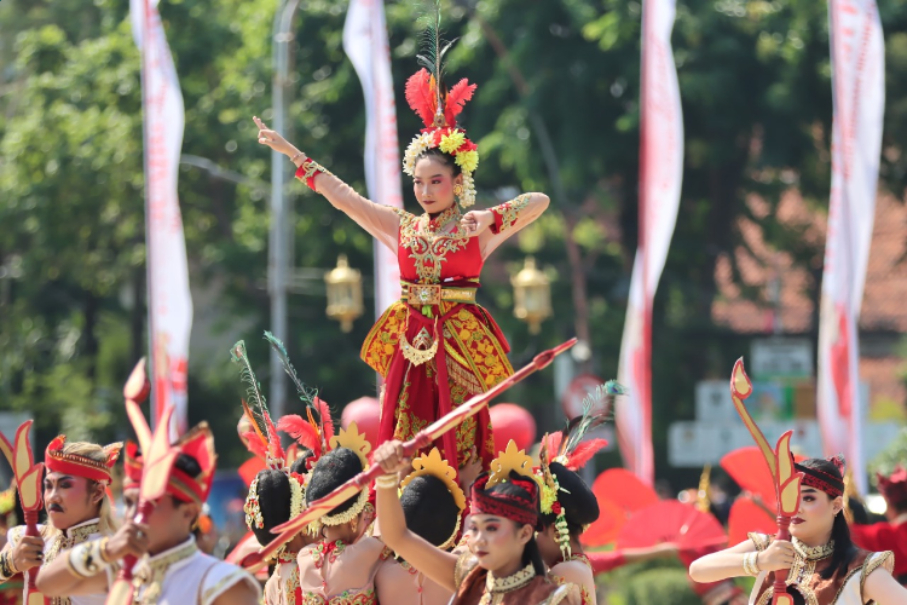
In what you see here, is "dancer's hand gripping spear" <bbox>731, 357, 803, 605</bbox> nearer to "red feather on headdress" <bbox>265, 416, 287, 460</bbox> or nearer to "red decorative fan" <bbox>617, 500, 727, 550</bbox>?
"red feather on headdress" <bbox>265, 416, 287, 460</bbox>

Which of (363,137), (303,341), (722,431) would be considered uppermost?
(363,137)

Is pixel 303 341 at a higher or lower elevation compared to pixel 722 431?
higher

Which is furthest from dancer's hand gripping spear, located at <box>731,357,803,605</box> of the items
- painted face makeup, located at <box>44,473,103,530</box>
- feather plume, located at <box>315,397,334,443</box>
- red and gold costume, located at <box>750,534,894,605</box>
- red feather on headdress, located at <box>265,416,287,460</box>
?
painted face makeup, located at <box>44,473,103,530</box>

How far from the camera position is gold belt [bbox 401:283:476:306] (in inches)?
236

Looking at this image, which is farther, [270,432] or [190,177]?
[190,177]

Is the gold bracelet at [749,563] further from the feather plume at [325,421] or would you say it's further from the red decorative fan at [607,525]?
the red decorative fan at [607,525]

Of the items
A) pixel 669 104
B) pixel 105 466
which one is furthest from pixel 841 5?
pixel 105 466

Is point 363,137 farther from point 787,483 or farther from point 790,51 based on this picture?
point 787,483

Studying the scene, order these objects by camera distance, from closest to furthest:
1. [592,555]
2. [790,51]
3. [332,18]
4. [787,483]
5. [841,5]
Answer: [787,483], [592,555], [841,5], [790,51], [332,18]

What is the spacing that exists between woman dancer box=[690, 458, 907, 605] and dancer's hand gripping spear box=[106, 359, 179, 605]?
2.00 metres

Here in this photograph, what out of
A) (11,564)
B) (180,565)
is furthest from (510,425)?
(180,565)

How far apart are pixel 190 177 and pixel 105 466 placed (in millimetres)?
17551

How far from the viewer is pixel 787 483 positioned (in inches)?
185

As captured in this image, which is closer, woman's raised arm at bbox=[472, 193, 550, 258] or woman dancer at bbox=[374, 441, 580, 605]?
woman dancer at bbox=[374, 441, 580, 605]
